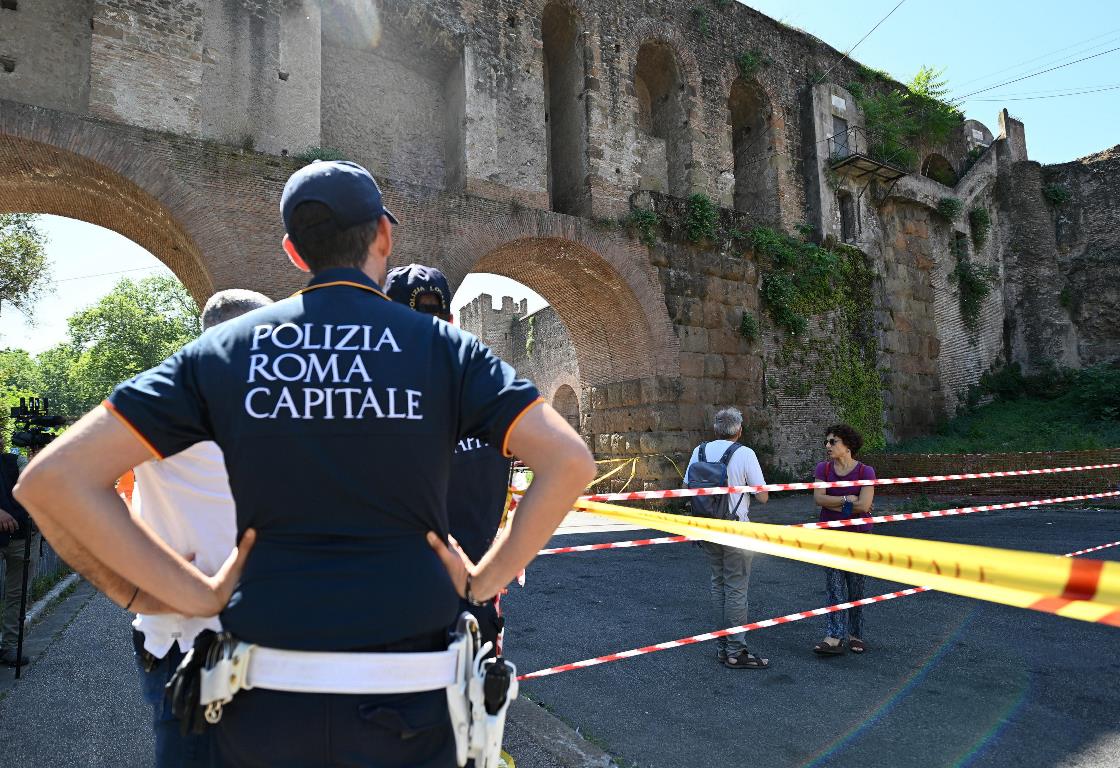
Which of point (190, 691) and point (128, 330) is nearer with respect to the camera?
point (190, 691)

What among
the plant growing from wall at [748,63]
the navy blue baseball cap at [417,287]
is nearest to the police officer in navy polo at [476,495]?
the navy blue baseball cap at [417,287]

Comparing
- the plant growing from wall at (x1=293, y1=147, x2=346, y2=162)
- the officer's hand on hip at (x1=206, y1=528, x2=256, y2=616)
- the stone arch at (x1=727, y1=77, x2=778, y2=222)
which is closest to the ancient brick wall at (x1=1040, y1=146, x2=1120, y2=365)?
the stone arch at (x1=727, y1=77, x2=778, y2=222)

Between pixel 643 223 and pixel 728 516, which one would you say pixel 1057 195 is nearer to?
pixel 643 223

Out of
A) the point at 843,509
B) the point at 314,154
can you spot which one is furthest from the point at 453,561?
the point at 314,154

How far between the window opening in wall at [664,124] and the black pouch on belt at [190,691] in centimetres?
1397

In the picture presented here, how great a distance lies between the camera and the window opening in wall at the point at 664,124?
569 inches

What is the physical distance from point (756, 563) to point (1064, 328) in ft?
60.1

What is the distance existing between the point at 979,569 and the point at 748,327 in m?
12.9

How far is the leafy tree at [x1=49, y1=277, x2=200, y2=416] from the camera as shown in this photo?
38.1m

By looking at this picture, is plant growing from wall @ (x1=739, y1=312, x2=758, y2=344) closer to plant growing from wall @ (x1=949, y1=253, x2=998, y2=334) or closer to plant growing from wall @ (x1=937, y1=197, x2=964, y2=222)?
plant growing from wall @ (x1=937, y1=197, x2=964, y2=222)

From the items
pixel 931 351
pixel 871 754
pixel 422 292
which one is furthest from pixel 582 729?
pixel 931 351

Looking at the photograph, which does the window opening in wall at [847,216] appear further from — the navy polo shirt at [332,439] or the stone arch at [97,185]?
the navy polo shirt at [332,439]

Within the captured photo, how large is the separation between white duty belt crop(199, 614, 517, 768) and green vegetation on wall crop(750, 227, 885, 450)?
46.6 ft

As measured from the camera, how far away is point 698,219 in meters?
13.8
